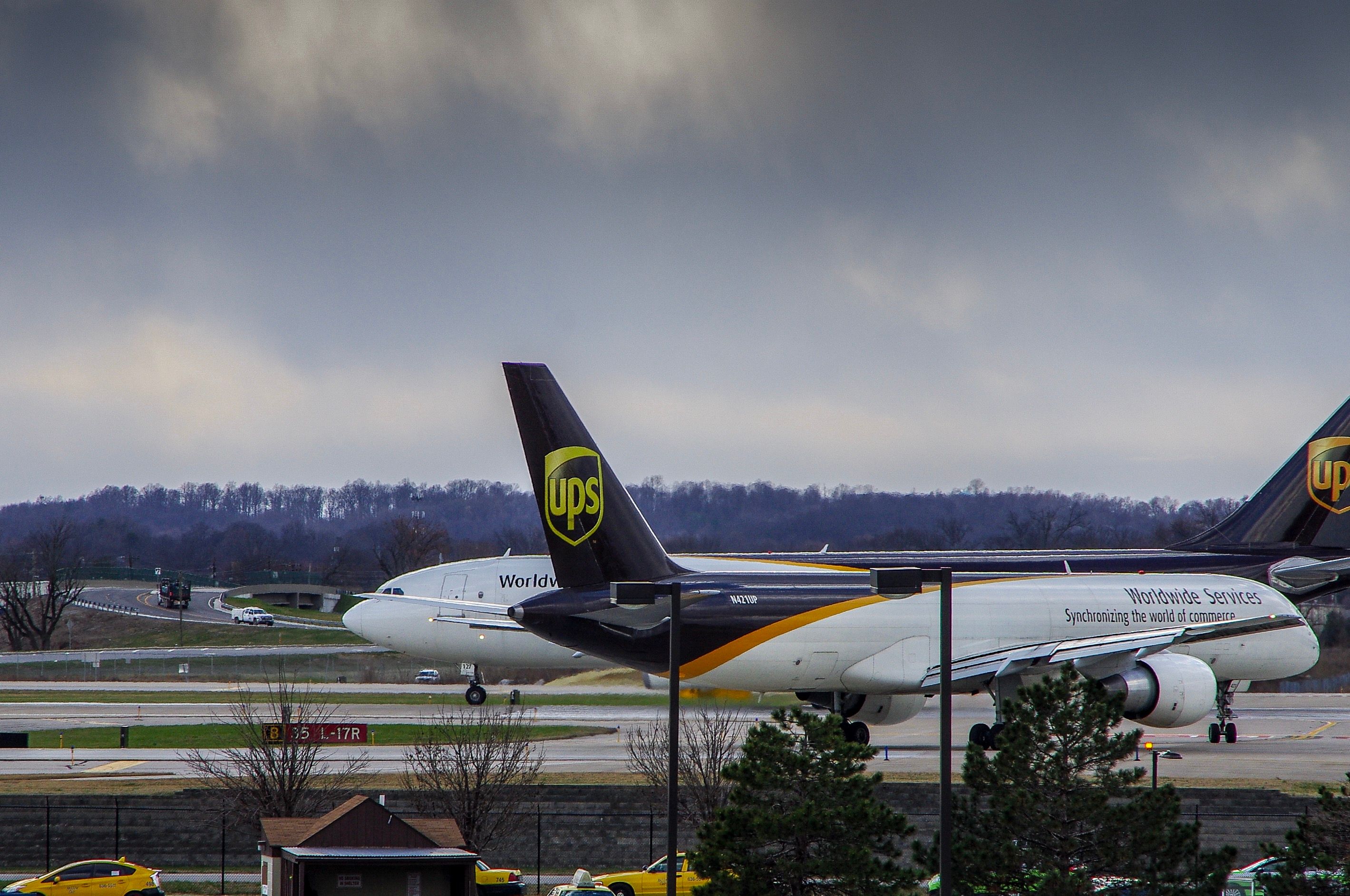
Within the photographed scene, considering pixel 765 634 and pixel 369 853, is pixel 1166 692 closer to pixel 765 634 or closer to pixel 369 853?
pixel 765 634

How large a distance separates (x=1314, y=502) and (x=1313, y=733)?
9546 millimetres

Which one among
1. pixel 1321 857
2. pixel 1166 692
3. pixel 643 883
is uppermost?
pixel 1166 692

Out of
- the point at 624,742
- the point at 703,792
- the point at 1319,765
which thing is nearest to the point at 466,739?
the point at 703,792

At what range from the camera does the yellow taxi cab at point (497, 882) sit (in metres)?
29.2

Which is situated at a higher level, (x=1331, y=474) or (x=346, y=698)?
(x=1331, y=474)

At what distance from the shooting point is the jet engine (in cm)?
3850

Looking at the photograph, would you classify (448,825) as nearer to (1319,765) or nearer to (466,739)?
(466,739)

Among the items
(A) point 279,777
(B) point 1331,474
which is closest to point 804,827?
(A) point 279,777

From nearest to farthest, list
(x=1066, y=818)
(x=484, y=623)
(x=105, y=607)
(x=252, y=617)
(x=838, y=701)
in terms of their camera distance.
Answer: (x=1066, y=818)
(x=838, y=701)
(x=484, y=623)
(x=252, y=617)
(x=105, y=607)

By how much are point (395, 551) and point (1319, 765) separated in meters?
136

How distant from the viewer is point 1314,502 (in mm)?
49969

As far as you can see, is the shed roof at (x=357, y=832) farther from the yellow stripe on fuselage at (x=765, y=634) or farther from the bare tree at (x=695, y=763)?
the yellow stripe on fuselage at (x=765, y=634)

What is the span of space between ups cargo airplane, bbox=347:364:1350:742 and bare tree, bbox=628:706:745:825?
79.6 inches

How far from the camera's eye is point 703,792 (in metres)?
33.8
